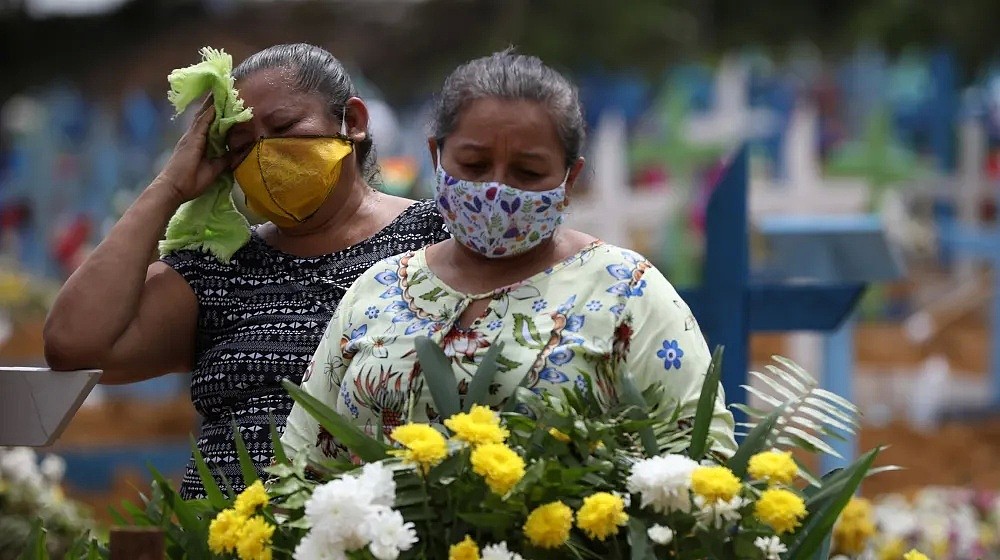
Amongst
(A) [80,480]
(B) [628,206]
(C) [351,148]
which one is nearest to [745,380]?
(C) [351,148]

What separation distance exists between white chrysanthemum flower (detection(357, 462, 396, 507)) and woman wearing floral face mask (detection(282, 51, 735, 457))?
1.03 feet

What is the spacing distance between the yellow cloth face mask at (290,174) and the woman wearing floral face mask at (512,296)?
1.76 ft

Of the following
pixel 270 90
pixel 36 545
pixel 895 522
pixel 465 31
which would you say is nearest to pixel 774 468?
pixel 36 545

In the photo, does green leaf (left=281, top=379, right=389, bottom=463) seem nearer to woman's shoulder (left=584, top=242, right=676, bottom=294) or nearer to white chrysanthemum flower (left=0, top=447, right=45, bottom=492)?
woman's shoulder (left=584, top=242, right=676, bottom=294)

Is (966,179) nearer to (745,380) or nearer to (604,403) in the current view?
(745,380)

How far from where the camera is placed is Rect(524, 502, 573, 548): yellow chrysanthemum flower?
7.28 feet

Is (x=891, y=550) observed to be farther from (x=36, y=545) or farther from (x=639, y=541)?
(x=36, y=545)

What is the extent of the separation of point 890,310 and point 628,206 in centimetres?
553

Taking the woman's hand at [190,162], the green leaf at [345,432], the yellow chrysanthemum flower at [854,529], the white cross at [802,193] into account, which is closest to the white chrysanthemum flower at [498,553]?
the green leaf at [345,432]

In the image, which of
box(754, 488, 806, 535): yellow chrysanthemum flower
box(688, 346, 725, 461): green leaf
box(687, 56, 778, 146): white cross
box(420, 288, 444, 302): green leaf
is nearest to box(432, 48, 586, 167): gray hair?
box(420, 288, 444, 302): green leaf

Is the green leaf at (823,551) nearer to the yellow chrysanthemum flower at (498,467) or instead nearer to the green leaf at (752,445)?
the green leaf at (752,445)

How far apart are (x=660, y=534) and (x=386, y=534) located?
0.37m

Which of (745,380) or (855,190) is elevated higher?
(745,380)

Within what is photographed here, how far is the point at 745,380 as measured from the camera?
14.1 feet
